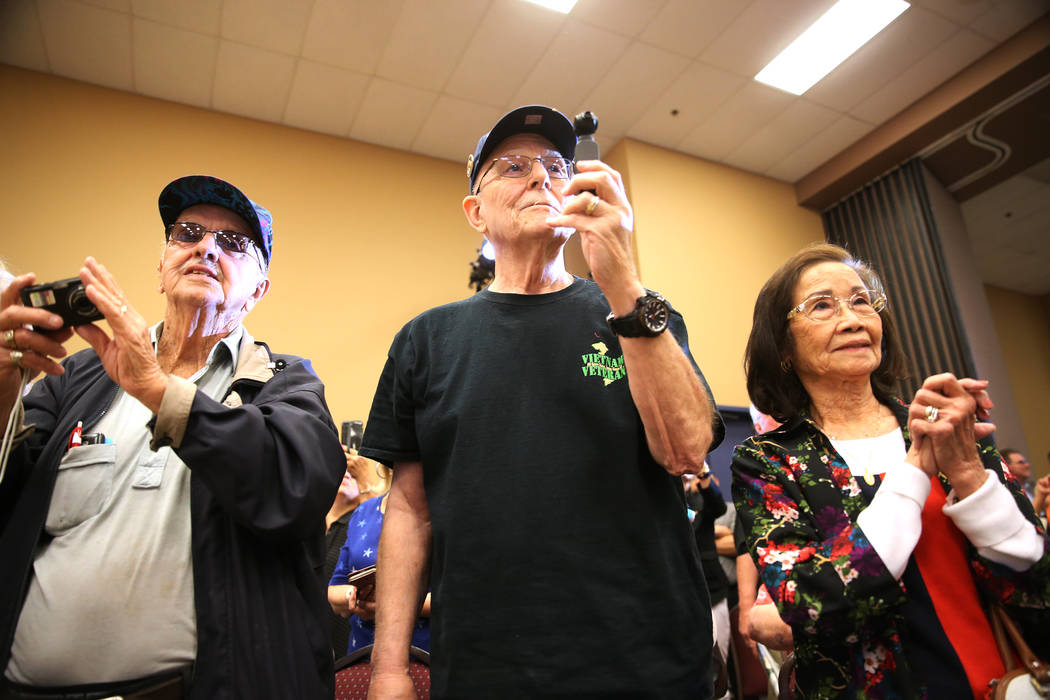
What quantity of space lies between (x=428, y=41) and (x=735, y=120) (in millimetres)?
2402

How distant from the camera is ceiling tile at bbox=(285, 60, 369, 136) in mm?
4152

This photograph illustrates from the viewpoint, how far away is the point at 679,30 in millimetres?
4023

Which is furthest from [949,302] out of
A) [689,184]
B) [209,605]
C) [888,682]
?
[209,605]

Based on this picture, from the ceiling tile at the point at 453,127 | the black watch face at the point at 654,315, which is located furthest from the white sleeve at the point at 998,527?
the ceiling tile at the point at 453,127

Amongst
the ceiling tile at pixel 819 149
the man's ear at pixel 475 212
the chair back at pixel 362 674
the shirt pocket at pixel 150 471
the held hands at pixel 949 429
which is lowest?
the chair back at pixel 362 674

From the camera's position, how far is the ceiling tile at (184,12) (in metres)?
3.57

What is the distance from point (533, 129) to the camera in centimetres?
135

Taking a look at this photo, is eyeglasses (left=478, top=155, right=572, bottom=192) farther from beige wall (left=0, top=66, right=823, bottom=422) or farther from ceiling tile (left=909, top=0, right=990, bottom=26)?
ceiling tile (left=909, top=0, right=990, bottom=26)

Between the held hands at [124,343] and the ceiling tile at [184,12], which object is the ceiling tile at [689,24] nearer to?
the ceiling tile at [184,12]

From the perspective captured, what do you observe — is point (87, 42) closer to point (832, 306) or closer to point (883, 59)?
point (832, 306)

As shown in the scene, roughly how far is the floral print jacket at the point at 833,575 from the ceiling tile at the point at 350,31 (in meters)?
3.51

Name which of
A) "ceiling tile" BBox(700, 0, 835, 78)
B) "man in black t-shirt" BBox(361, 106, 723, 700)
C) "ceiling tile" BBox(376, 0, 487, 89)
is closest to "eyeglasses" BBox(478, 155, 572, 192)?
"man in black t-shirt" BBox(361, 106, 723, 700)

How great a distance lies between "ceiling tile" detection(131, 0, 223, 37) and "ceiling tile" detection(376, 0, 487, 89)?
37.7 inches

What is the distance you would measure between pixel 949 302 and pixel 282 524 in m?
5.30
